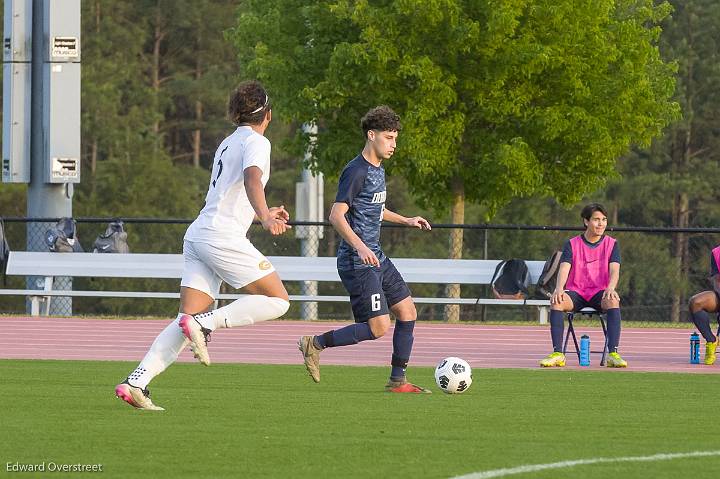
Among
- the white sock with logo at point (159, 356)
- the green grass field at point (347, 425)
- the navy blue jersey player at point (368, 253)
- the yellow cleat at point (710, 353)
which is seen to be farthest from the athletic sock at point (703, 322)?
the white sock with logo at point (159, 356)

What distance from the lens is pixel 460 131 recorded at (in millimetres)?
32062

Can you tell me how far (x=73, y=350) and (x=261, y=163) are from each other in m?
7.83

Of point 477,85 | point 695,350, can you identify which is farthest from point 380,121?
point 477,85

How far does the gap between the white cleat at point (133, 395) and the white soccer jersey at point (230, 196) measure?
0.92 meters

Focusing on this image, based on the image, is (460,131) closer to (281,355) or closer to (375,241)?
(281,355)

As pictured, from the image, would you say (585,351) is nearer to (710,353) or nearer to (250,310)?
(710,353)

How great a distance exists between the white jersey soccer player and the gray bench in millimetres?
12852

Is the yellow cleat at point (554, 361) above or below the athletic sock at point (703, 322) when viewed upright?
below

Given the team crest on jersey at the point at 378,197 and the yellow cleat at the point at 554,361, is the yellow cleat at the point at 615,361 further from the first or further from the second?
the team crest on jersey at the point at 378,197

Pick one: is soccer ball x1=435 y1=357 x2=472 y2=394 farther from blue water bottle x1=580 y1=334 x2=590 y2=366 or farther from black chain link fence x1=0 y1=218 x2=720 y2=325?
black chain link fence x1=0 y1=218 x2=720 y2=325

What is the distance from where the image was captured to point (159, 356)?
9.13 meters

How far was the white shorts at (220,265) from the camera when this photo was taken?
9.20 m

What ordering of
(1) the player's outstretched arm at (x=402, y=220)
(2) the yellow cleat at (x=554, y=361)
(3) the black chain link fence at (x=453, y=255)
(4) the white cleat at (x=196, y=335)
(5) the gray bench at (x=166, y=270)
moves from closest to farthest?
(4) the white cleat at (x=196, y=335), (1) the player's outstretched arm at (x=402, y=220), (2) the yellow cleat at (x=554, y=361), (5) the gray bench at (x=166, y=270), (3) the black chain link fence at (x=453, y=255)

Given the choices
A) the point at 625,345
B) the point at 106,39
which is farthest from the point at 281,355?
the point at 106,39
